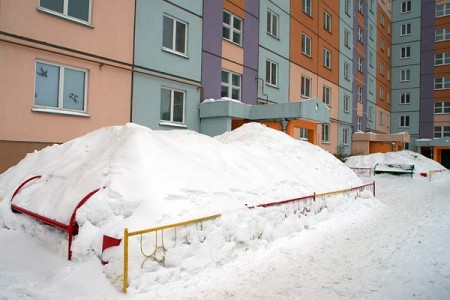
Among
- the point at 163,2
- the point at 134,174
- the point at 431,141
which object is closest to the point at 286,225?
the point at 134,174

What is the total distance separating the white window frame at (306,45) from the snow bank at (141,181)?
1492cm

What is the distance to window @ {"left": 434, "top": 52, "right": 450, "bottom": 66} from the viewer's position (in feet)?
120

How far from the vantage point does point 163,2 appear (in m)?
12.7

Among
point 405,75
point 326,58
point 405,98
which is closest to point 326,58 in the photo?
point 326,58

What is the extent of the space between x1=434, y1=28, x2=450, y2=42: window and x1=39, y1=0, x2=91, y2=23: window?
38.2 metres

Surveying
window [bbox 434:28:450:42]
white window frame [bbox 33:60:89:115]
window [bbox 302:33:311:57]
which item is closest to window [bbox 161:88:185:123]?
white window frame [bbox 33:60:89:115]

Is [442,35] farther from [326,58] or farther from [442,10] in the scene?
[326,58]

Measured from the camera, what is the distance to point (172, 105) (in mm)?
13312

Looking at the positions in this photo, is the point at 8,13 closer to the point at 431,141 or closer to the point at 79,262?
the point at 79,262

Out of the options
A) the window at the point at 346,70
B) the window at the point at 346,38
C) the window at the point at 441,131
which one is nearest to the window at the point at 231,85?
the window at the point at 346,70

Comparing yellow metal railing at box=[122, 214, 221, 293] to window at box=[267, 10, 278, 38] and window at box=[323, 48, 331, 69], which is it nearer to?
window at box=[267, 10, 278, 38]

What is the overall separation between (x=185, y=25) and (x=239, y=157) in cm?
807

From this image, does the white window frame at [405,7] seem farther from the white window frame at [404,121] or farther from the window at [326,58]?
the window at [326,58]

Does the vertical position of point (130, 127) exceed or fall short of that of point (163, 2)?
it falls short
